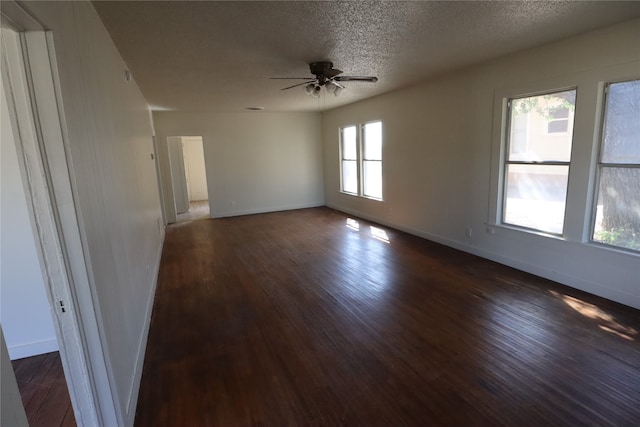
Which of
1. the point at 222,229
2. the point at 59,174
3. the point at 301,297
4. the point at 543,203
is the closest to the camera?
the point at 59,174

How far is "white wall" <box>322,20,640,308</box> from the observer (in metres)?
3.10

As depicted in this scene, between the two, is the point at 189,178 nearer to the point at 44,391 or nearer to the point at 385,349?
the point at 44,391

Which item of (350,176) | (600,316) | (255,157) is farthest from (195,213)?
(600,316)

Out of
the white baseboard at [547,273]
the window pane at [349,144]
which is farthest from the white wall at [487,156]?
the window pane at [349,144]

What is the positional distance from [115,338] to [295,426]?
1.14 meters

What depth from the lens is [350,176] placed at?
7797mm

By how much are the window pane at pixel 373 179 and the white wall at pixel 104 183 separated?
15.6 ft

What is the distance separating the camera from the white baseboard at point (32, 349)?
8.45 ft

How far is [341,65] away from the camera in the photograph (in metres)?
3.89

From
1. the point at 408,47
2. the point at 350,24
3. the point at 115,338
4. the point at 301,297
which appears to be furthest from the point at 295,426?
the point at 408,47

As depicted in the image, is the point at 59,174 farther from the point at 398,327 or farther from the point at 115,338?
the point at 398,327

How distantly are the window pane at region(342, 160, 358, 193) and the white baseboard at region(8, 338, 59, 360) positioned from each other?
597 centimetres

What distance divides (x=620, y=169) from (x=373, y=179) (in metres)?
4.22

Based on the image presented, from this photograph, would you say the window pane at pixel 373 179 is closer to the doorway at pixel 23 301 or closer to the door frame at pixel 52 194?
the doorway at pixel 23 301
